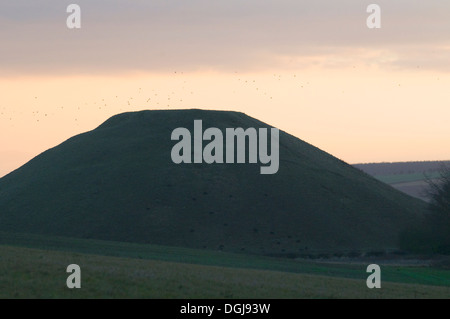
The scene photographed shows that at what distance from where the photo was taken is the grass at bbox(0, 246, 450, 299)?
32.0m

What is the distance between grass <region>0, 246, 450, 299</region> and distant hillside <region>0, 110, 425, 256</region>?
137ft

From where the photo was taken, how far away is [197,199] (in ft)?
327

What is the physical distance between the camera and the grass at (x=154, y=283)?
105 feet

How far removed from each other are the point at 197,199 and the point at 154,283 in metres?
65.1

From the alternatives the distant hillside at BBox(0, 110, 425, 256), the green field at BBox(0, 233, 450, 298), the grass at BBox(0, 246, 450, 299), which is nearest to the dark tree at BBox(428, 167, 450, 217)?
the distant hillside at BBox(0, 110, 425, 256)

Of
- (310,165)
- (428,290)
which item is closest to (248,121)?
(310,165)

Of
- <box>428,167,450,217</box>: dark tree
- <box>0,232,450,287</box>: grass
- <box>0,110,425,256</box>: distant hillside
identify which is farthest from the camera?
<box>0,110,425,256</box>: distant hillside

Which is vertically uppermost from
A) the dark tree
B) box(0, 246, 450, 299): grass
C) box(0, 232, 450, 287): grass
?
the dark tree

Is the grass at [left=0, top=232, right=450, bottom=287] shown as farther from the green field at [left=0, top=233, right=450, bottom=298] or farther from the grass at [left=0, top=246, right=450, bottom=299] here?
the grass at [left=0, top=246, right=450, bottom=299]

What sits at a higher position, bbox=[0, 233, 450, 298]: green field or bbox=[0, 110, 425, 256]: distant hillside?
bbox=[0, 110, 425, 256]: distant hillside

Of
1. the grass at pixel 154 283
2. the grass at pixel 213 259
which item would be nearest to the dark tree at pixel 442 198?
the grass at pixel 213 259

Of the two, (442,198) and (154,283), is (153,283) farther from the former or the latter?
(442,198)

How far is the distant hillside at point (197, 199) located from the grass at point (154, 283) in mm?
41741

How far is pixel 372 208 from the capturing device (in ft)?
338
